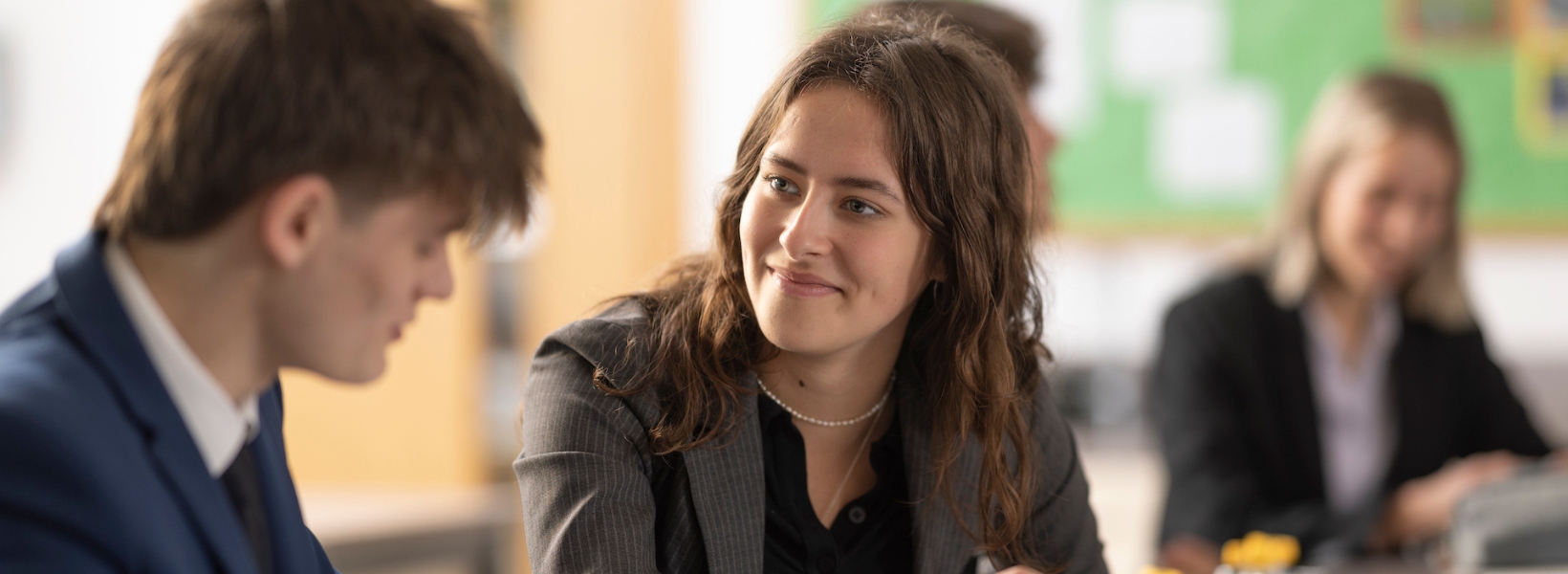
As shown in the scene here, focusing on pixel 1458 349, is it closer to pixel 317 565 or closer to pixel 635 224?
pixel 317 565

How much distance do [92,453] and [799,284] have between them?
25.9 inches

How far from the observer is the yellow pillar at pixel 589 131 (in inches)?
155

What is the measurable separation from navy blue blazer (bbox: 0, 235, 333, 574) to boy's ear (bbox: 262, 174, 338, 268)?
0.11m

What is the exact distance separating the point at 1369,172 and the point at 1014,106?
3.78 feet

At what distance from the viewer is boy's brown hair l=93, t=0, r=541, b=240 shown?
808 millimetres

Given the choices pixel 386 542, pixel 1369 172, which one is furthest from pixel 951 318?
pixel 386 542

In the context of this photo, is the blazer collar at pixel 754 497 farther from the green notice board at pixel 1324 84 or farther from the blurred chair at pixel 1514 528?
the green notice board at pixel 1324 84

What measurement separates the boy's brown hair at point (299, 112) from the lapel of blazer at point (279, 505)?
241 millimetres

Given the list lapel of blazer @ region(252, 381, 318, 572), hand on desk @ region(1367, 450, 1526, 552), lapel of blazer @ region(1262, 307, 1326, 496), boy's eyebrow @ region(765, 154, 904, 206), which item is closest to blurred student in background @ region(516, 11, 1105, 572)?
boy's eyebrow @ region(765, 154, 904, 206)

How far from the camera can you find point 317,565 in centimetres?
108

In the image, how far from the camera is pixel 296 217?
0.83 metres

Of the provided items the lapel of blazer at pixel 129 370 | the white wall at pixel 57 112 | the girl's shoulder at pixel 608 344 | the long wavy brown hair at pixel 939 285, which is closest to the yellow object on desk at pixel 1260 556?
the long wavy brown hair at pixel 939 285

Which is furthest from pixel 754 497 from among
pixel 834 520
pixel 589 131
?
pixel 589 131

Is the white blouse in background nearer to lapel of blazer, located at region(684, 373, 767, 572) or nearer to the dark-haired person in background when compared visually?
lapel of blazer, located at region(684, 373, 767, 572)
